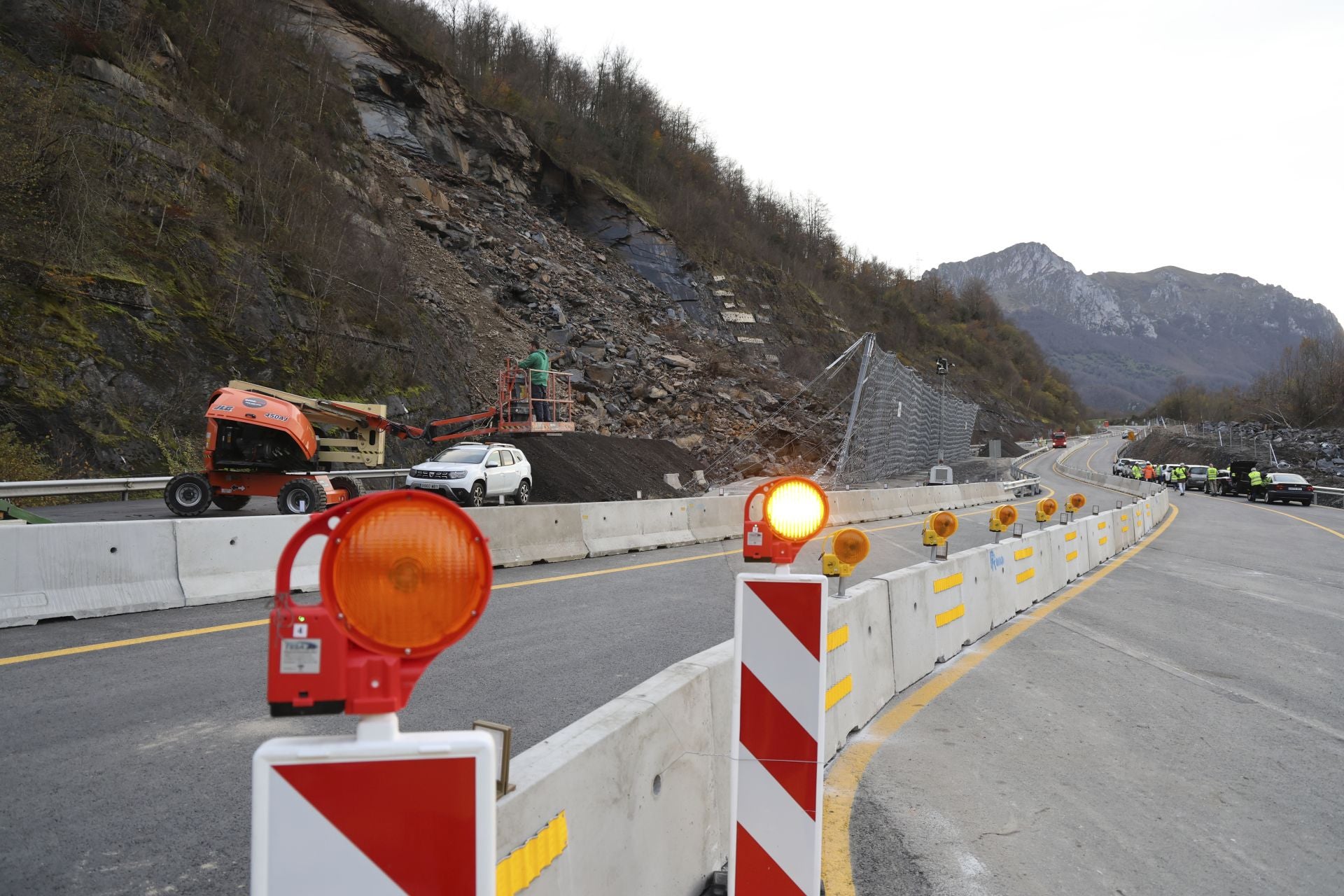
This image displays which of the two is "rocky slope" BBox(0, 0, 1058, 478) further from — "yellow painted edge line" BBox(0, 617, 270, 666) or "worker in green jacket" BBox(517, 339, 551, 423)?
"yellow painted edge line" BBox(0, 617, 270, 666)

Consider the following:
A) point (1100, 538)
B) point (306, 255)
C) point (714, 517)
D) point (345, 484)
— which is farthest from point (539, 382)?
point (1100, 538)

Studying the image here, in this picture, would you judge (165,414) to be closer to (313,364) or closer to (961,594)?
(313,364)

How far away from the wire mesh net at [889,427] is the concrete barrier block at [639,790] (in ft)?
87.4

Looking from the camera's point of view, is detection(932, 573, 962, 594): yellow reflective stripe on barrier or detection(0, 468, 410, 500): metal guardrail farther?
detection(0, 468, 410, 500): metal guardrail

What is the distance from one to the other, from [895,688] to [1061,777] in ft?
5.26

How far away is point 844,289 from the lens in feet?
276

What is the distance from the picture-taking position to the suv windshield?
68.6ft

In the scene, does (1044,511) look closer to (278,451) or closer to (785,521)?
(785,521)

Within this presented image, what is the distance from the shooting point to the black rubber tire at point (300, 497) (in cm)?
1509

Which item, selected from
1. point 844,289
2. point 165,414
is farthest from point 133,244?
point 844,289

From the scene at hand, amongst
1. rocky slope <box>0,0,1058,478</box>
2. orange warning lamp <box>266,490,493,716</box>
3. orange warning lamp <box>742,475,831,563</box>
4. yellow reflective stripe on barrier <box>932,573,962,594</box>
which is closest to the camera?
orange warning lamp <box>266,490,493,716</box>

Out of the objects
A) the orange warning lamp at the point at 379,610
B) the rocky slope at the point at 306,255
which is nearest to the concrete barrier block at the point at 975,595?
the orange warning lamp at the point at 379,610

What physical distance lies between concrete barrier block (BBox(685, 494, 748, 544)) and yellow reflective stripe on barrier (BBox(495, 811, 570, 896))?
1434cm

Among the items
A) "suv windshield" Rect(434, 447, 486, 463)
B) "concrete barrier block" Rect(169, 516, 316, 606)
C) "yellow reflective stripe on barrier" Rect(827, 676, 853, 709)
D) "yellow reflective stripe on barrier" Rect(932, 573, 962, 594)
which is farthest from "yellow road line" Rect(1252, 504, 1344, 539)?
"concrete barrier block" Rect(169, 516, 316, 606)
